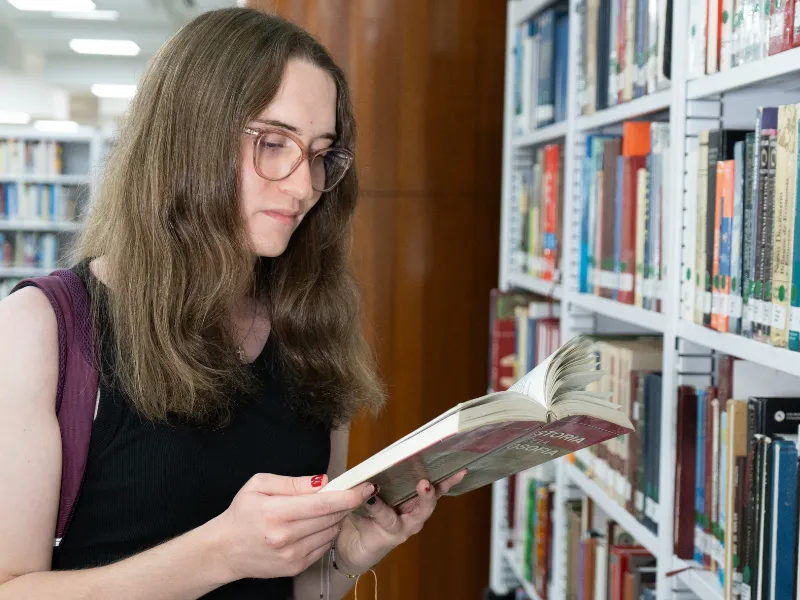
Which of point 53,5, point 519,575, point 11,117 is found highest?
point 53,5

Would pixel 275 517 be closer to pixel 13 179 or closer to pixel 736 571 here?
pixel 736 571

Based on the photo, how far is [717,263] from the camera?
137 cm

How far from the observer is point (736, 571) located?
129 centimetres

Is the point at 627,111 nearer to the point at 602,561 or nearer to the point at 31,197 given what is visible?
the point at 602,561

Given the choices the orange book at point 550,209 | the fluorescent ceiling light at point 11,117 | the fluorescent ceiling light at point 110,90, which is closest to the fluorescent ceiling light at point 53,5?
the fluorescent ceiling light at point 11,117

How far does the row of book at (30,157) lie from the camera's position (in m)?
Answer: 6.69

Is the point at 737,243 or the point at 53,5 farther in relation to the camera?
the point at 53,5

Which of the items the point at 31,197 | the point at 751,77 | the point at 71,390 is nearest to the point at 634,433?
the point at 751,77

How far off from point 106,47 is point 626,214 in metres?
9.94

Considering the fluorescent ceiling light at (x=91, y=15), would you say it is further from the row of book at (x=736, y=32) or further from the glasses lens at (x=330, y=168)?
the row of book at (x=736, y=32)

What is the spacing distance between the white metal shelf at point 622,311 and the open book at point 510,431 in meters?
0.52

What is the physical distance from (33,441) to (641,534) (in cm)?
107

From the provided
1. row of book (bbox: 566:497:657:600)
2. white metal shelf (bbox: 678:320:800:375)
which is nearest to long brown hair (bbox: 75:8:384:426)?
white metal shelf (bbox: 678:320:800:375)

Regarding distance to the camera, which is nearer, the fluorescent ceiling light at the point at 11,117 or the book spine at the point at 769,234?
the book spine at the point at 769,234
